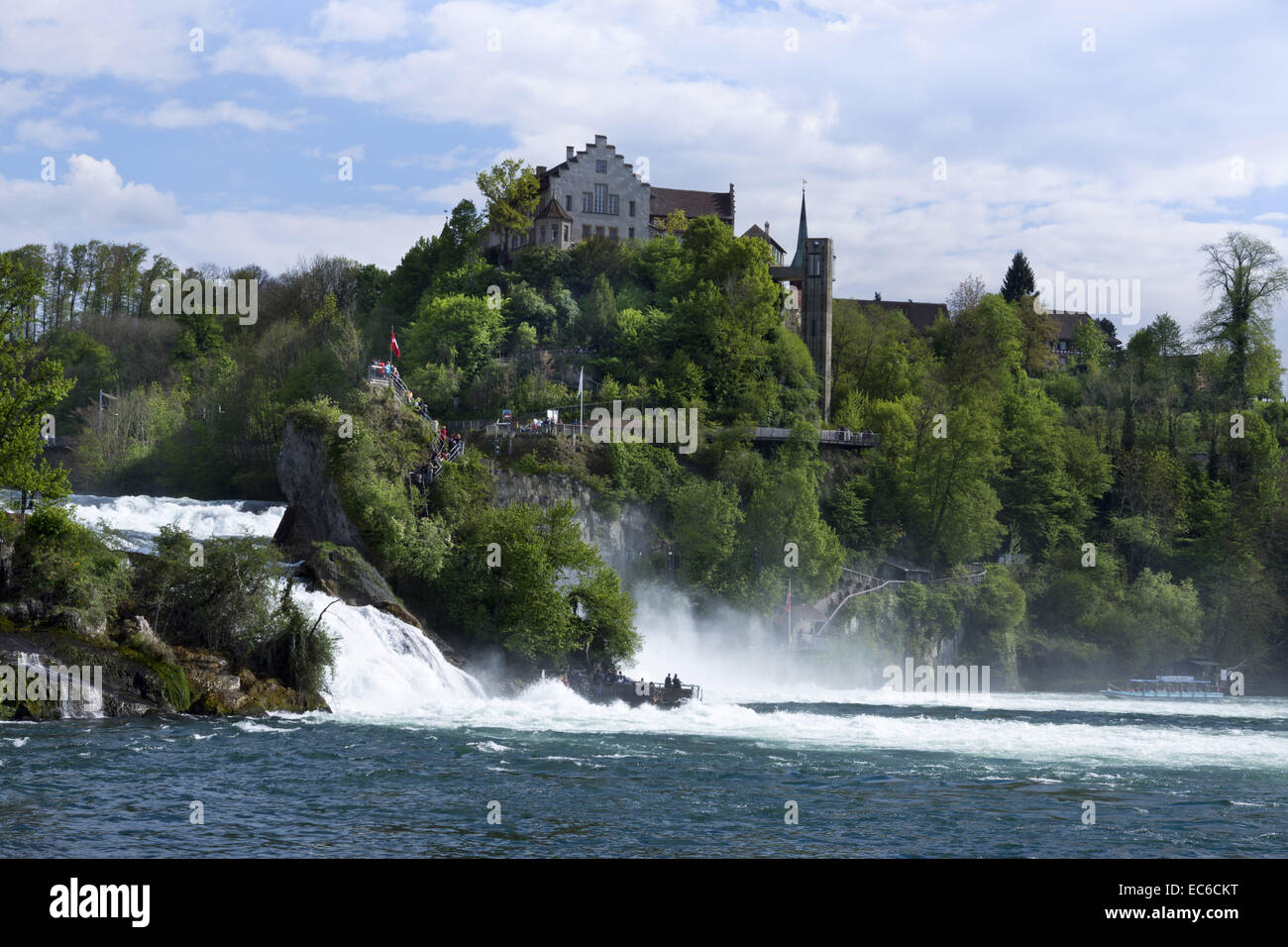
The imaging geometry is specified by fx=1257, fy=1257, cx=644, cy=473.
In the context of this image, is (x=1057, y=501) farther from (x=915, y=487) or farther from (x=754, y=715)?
(x=754, y=715)

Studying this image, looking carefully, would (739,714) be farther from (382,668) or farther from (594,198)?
(594,198)

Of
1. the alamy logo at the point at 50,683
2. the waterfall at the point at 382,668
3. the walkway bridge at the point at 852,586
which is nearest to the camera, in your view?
the alamy logo at the point at 50,683

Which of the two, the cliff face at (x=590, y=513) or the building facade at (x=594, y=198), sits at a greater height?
the building facade at (x=594, y=198)

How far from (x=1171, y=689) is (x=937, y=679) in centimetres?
1497

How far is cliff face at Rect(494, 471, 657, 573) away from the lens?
71.2 m

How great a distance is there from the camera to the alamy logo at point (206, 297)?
386ft

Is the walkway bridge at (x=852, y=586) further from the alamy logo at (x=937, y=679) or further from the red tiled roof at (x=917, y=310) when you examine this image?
the red tiled roof at (x=917, y=310)

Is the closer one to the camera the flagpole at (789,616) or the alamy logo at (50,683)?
the alamy logo at (50,683)

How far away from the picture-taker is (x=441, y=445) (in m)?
69.6

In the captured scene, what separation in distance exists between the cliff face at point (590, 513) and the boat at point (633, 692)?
1685 centimetres

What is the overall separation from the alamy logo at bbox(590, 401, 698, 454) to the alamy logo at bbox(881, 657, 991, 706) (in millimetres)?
19597

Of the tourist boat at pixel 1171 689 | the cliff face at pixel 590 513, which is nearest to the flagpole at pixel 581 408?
the cliff face at pixel 590 513

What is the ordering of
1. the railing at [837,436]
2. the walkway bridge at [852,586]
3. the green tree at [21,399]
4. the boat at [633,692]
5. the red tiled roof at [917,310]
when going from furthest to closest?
the red tiled roof at [917,310], the railing at [837,436], the walkway bridge at [852,586], the boat at [633,692], the green tree at [21,399]

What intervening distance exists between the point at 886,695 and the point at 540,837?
43.5 m
